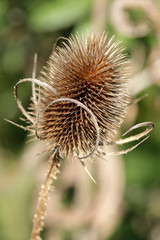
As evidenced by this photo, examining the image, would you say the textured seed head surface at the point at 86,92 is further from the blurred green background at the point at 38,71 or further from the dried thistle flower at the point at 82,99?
the blurred green background at the point at 38,71

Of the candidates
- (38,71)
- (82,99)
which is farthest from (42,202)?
(38,71)

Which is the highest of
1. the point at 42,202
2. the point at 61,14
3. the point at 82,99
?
the point at 61,14

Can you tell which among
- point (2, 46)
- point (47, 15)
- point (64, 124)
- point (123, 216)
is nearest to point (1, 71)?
point (2, 46)

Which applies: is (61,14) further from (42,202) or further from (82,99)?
(42,202)

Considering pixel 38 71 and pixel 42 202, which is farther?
pixel 38 71

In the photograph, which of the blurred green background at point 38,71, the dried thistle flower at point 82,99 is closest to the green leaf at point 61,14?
the blurred green background at point 38,71

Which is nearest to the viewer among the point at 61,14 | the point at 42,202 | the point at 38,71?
the point at 42,202

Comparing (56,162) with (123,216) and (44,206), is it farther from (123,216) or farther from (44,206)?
(123,216)
